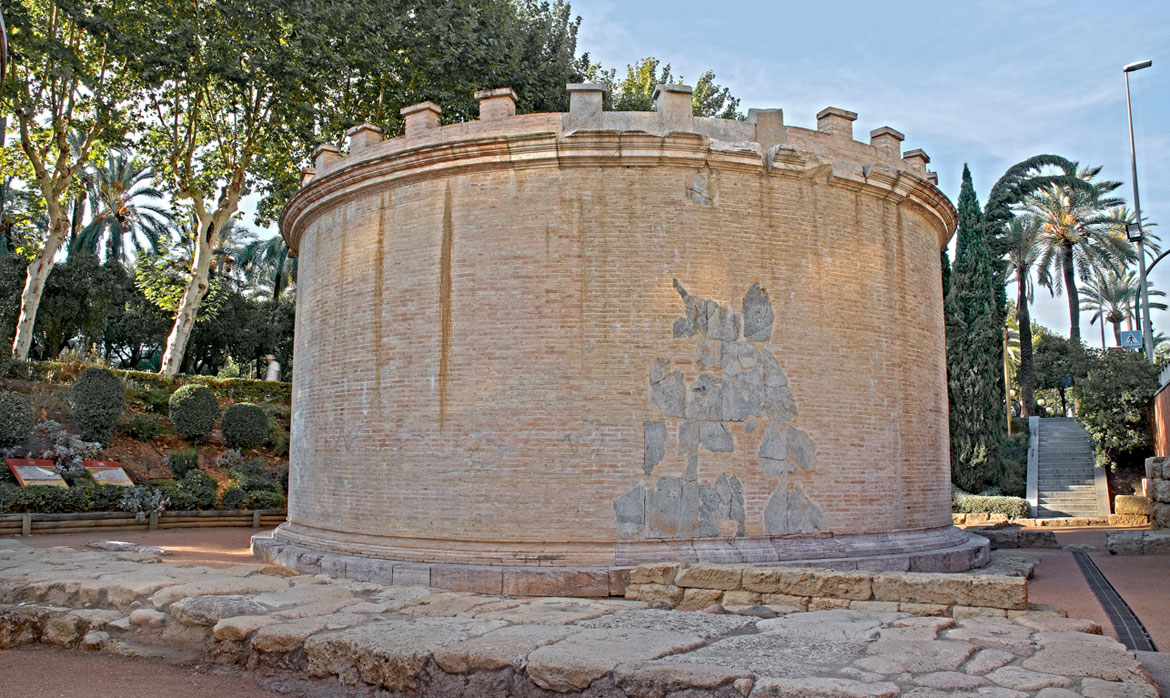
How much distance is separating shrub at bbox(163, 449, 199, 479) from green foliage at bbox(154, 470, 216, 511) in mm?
610

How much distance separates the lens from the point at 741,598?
7.20 meters

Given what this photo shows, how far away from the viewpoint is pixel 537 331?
959 centimetres

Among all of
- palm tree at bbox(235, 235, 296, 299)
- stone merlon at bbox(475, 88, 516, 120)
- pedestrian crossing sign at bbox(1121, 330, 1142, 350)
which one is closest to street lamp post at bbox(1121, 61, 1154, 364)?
pedestrian crossing sign at bbox(1121, 330, 1142, 350)

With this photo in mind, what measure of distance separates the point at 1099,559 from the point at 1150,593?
3.69 m

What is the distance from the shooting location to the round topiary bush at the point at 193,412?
70.1 ft

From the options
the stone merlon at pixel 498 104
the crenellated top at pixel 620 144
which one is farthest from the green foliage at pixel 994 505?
the stone merlon at pixel 498 104

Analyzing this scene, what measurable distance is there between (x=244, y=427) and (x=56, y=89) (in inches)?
450

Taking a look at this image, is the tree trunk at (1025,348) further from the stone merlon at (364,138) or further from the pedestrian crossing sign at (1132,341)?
the stone merlon at (364,138)

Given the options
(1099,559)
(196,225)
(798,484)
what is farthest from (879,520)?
(196,225)

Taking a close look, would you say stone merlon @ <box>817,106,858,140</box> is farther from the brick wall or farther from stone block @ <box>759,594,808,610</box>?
stone block @ <box>759,594,808,610</box>

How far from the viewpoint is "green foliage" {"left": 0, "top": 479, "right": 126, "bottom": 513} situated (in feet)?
50.4

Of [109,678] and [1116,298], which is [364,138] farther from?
[1116,298]

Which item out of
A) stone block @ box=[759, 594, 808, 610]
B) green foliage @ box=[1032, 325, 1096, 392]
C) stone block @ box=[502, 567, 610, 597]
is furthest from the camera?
green foliage @ box=[1032, 325, 1096, 392]

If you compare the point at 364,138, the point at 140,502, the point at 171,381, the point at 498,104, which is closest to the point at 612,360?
the point at 498,104
